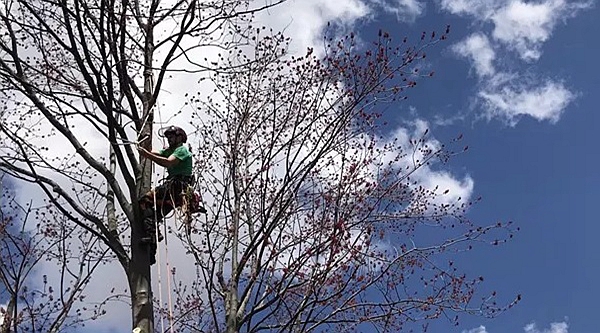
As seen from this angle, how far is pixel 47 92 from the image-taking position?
16.0 feet

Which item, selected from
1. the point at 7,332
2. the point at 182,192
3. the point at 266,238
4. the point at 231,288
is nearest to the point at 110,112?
the point at 182,192

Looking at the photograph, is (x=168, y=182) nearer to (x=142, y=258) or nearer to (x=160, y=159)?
(x=160, y=159)

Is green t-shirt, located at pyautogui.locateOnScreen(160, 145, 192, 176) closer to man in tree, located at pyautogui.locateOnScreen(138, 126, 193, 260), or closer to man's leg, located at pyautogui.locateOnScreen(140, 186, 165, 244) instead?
man in tree, located at pyautogui.locateOnScreen(138, 126, 193, 260)

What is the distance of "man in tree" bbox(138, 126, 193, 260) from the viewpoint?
4.73 meters

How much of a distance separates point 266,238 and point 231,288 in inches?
38.1

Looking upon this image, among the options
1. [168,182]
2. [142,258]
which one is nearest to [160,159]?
[168,182]

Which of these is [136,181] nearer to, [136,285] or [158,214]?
[158,214]

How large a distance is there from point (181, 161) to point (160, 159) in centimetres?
33

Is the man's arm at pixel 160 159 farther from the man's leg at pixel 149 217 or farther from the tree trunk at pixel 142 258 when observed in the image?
the man's leg at pixel 149 217

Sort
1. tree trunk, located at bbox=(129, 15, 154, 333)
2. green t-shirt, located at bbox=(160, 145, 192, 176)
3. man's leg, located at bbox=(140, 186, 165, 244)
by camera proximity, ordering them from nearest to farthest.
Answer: tree trunk, located at bbox=(129, 15, 154, 333) → man's leg, located at bbox=(140, 186, 165, 244) → green t-shirt, located at bbox=(160, 145, 192, 176)

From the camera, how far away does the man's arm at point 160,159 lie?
4.80 m

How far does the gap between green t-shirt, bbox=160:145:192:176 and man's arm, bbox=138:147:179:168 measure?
142mm

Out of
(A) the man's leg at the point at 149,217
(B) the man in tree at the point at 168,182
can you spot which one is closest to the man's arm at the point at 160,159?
(B) the man in tree at the point at 168,182

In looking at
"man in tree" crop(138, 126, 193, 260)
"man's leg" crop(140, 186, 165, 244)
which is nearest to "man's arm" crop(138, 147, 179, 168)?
"man in tree" crop(138, 126, 193, 260)
